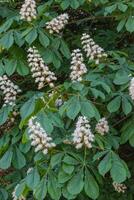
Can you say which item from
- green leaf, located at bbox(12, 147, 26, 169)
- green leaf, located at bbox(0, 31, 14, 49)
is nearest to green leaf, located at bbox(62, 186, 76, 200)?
green leaf, located at bbox(12, 147, 26, 169)

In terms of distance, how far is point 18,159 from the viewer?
2.59 metres

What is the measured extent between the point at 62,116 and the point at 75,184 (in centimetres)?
32

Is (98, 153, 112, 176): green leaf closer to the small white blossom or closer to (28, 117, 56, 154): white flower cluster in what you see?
(28, 117, 56, 154): white flower cluster

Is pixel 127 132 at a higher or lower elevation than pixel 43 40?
lower

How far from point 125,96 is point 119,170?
1.31 feet

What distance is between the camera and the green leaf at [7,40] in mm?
2625

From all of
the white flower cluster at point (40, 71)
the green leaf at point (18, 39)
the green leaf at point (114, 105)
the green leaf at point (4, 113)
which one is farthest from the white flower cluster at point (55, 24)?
the green leaf at point (114, 105)

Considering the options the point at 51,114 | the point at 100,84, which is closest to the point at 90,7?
the point at 100,84

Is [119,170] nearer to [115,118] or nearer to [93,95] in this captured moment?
[93,95]

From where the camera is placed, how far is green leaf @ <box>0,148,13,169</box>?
2.53m

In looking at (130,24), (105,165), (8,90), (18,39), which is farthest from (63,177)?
(130,24)

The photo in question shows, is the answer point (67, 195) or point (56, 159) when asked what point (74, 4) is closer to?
point (56, 159)

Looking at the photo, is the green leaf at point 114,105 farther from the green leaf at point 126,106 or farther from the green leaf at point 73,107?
the green leaf at point 73,107

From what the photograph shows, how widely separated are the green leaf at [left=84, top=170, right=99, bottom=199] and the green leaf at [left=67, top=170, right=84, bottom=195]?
28mm
